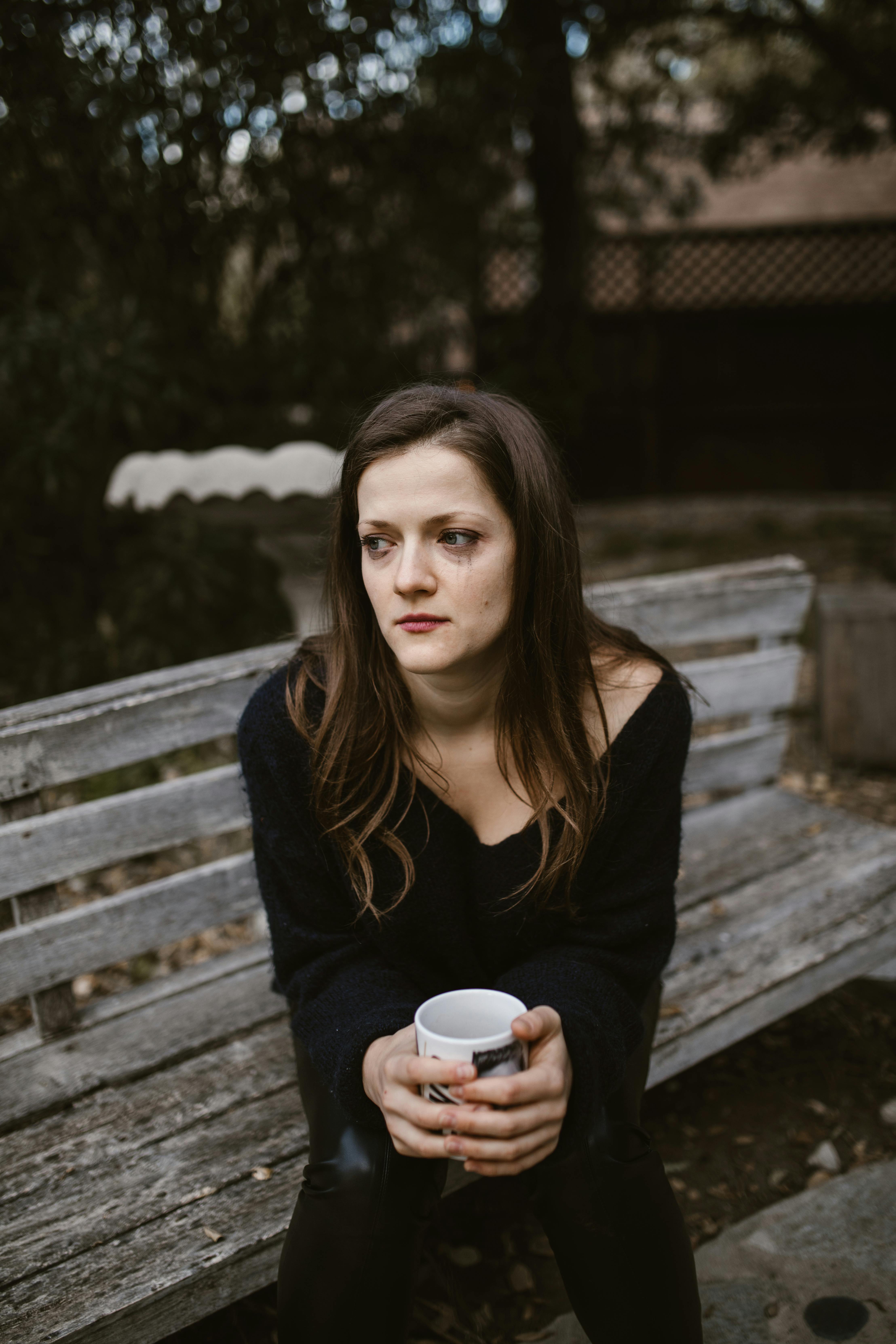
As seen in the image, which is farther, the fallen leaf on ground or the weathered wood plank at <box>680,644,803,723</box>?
the weathered wood plank at <box>680,644,803,723</box>

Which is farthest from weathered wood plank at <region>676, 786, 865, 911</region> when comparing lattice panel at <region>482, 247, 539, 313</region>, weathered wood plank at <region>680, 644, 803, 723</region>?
lattice panel at <region>482, 247, 539, 313</region>

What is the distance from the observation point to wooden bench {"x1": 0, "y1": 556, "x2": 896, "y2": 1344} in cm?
151

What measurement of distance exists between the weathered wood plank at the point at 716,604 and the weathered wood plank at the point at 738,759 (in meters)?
0.28

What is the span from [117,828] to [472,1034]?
37.5 inches

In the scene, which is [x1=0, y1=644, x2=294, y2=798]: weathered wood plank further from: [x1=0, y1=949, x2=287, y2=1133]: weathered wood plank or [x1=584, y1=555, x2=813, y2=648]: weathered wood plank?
[x1=584, y1=555, x2=813, y2=648]: weathered wood plank

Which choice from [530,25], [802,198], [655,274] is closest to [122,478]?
[530,25]

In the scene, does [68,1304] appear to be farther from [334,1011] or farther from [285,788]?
[285,788]

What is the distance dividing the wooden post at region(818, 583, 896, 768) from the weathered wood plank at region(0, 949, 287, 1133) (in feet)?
8.28

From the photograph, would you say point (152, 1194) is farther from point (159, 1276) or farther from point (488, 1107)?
point (488, 1107)

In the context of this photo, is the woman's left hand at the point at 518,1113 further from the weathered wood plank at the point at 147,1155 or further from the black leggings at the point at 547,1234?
the weathered wood plank at the point at 147,1155

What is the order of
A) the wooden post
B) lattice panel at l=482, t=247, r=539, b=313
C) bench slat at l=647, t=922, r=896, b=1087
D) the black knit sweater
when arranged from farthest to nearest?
lattice panel at l=482, t=247, r=539, b=313, the wooden post, bench slat at l=647, t=922, r=896, b=1087, the black knit sweater

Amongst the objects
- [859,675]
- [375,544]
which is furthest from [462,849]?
[859,675]

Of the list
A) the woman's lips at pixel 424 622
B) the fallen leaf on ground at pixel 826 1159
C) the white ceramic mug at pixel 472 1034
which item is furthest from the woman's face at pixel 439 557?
the fallen leaf on ground at pixel 826 1159

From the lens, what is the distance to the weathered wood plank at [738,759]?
2.73 m
